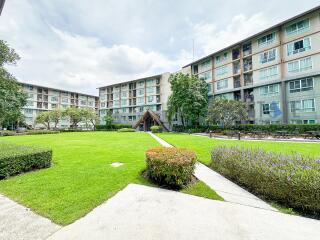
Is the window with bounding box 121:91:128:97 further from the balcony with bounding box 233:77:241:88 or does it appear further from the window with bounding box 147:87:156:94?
the balcony with bounding box 233:77:241:88

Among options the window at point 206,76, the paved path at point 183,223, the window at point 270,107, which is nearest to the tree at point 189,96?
the window at point 206,76

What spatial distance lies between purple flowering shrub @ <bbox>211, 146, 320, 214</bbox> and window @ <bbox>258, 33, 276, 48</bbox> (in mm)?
32380

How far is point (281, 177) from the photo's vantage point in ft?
16.8

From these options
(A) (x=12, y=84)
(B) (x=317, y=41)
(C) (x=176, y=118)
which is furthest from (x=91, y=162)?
(C) (x=176, y=118)

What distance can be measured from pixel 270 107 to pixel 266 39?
1218 cm

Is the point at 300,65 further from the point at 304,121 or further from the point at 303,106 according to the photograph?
the point at 304,121

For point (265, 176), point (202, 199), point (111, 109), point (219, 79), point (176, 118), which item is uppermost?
point (219, 79)

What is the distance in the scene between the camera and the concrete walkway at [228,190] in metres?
5.30

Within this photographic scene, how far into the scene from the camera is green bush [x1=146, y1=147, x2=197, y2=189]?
20.9ft

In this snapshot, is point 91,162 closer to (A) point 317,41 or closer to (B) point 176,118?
(A) point 317,41

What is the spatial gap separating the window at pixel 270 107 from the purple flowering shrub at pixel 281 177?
28230mm

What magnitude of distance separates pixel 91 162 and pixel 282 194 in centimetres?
881

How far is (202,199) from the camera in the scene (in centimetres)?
551

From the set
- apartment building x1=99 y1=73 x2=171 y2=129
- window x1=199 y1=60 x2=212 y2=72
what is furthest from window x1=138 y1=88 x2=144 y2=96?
window x1=199 y1=60 x2=212 y2=72
